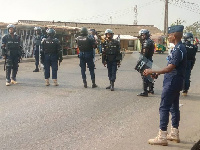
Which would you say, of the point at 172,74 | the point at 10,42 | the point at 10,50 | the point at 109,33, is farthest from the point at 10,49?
the point at 172,74

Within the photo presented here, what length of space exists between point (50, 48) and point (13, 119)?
4.21m

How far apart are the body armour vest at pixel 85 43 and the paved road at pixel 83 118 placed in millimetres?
1269

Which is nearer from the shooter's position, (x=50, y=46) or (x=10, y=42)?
(x=50, y=46)

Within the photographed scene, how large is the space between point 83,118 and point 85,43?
399cm

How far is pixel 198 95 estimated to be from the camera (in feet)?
30.4

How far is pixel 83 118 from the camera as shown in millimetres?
6453

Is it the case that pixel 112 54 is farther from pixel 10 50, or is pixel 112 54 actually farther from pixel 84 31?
pixel 10 50

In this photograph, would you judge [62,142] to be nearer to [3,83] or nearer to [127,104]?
[127,104]

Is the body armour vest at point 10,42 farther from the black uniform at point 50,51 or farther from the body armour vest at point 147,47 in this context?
the body armour vest at point 147,47

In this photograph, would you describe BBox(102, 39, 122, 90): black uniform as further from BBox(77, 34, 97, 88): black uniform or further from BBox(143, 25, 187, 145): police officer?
BBox(143, 25, 187, 145): police officer

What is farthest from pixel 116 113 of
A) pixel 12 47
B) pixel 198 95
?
pixel 12 47

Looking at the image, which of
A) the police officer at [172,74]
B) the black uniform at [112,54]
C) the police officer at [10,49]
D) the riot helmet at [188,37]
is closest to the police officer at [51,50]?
the police officer at [10,49]

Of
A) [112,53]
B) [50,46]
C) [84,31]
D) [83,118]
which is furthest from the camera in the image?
[50,46]

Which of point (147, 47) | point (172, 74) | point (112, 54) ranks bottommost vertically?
point (172, 74)
